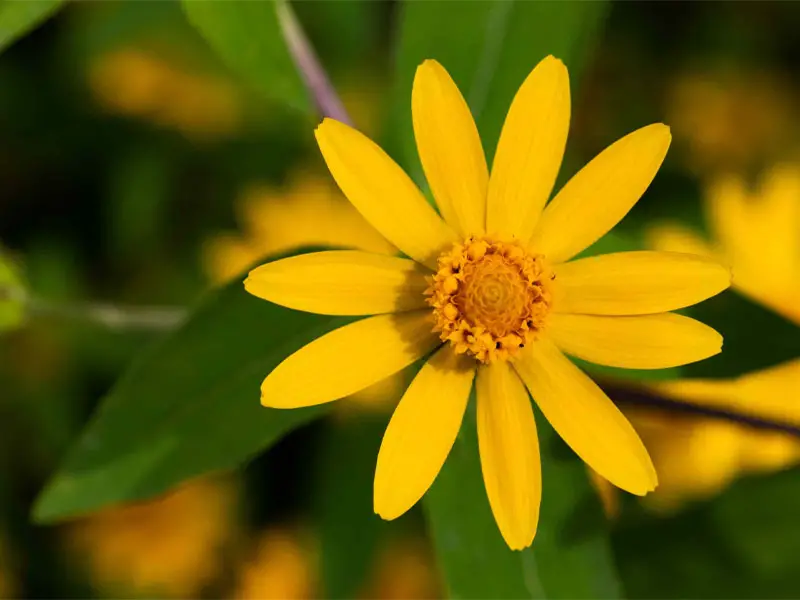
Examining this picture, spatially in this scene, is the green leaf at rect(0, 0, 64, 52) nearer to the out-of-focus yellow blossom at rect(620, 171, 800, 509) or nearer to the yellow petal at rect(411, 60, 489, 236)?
the yellow petal at rect(411, 60, 489, 236)

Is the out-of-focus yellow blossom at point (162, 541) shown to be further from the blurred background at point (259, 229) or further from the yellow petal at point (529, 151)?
the yellow petal at point (529, 151)

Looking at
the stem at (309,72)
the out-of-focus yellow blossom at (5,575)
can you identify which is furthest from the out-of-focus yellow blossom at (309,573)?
the stem at (309,72)

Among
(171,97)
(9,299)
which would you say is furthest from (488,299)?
(171,97)

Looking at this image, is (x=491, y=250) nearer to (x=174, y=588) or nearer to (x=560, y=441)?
(x=560, y=441)

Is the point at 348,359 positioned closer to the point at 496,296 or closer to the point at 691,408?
the point at 496,296

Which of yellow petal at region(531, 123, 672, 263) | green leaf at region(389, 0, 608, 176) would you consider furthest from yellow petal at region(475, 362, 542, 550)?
green leaf at region(389, 0, 608, 176)
